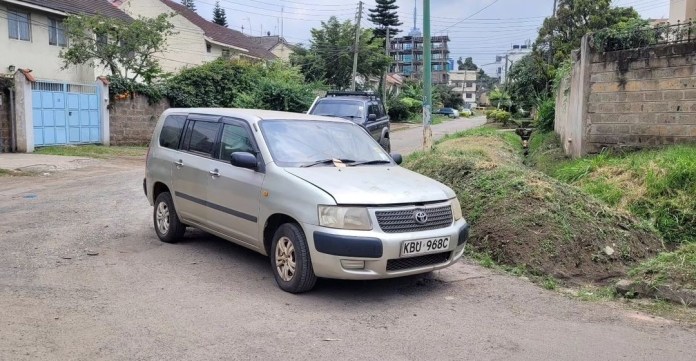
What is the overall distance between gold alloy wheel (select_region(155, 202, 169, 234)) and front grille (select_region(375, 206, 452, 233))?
334 centimetres

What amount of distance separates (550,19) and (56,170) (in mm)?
30280

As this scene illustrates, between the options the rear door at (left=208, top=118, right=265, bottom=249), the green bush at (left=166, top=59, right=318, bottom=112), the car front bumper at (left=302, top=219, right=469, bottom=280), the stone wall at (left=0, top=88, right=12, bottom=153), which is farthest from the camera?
the green bush at (left=166, top=59, right=318, bottom=112)

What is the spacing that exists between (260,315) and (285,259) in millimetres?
737

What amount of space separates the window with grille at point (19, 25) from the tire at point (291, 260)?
22.1 m

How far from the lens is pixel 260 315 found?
4.90 m

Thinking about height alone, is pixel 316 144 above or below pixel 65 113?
below

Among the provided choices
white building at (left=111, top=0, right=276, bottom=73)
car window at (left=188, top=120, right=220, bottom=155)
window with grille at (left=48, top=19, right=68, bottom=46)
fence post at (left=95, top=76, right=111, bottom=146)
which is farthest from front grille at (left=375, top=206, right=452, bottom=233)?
white building at (left=111, top=0, right=276, bottom=73)

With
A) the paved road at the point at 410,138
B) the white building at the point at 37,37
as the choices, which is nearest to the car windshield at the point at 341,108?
the paved road at the point at 410,138

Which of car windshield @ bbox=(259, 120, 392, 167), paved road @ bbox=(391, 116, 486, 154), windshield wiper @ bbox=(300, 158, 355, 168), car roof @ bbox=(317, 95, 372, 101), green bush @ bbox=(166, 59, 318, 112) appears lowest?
paved road @ bbox=(391, 116, 486, 154)

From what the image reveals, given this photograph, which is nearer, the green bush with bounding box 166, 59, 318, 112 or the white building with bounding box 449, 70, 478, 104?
the green bush with bounding box 166, 59, 318, 112

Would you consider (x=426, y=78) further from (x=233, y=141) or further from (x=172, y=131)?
(x=233, y=141)

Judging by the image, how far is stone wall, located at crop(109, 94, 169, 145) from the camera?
71.6 feet

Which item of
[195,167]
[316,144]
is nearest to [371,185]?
[316,144]

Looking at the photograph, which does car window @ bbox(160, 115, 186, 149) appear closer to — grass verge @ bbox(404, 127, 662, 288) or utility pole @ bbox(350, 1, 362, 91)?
grass verge @ bbox(404, 127, 662, 288)
